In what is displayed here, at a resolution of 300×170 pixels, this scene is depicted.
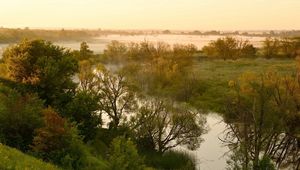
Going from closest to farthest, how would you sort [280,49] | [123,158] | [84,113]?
[123,158]
[84,113]
[280,49]

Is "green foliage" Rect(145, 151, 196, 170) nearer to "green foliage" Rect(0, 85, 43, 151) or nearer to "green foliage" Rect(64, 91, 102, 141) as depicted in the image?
"green foliage" Rect(64, 91, 102, 141)

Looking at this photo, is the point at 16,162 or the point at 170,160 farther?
the point at 170,160

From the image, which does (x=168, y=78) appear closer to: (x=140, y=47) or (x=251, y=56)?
(x=140, y=47)

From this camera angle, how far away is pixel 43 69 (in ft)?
154

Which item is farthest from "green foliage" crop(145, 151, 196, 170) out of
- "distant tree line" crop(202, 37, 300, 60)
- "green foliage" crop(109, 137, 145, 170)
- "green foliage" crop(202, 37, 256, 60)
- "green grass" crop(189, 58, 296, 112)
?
"distant tree line" crop(202, 37, 300, 60)

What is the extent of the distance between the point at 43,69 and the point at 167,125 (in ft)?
48.9

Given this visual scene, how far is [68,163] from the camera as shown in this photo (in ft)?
92.9

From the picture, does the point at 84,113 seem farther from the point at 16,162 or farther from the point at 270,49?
the point at 270,49

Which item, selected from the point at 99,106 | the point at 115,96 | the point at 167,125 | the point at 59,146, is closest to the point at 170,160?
the point at 167,125

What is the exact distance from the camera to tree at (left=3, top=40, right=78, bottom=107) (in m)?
46.8

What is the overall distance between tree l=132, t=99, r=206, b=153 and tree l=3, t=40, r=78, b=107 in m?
8.61

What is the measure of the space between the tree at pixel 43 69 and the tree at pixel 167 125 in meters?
8.61

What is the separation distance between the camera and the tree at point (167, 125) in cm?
4756

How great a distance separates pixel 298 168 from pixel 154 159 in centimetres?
1450
